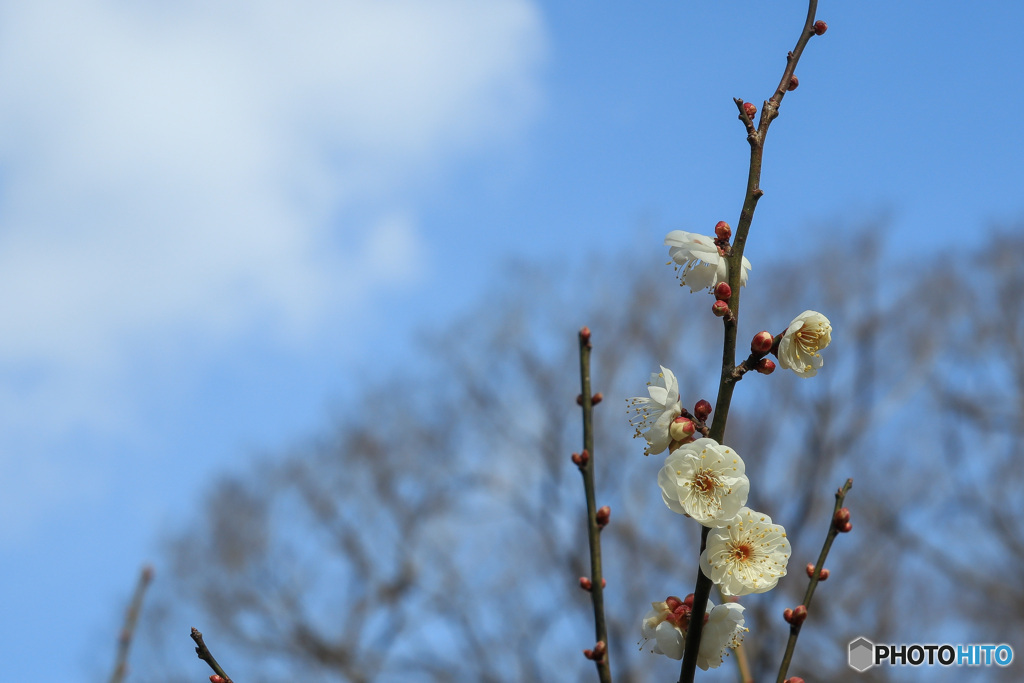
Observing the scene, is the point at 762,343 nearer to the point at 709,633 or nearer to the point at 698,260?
the point at 698,260

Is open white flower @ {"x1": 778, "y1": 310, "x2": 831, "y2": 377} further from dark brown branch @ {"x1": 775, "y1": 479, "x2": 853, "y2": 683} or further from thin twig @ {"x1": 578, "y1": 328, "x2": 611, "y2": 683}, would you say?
thin twig @ {"x1": 578, "y1": 328, "x2": 611, "y2": 683}

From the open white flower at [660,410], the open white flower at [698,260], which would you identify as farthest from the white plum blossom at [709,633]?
the open white flower at [698,260]

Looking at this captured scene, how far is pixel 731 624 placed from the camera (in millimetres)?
1069

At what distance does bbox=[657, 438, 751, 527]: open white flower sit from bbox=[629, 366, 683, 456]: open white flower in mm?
54

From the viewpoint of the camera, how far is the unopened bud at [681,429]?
3.38 feet

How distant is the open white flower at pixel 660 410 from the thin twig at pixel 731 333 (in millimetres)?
76

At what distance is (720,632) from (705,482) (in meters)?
0.24

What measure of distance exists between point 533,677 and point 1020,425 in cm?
654

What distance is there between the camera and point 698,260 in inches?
42.7

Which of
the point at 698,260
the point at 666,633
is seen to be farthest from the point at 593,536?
the point at 698,260

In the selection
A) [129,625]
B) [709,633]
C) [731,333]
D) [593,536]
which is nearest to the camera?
[731,333]

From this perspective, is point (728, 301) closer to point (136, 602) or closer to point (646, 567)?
point (136, 602)

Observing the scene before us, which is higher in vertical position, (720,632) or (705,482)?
(705,482)

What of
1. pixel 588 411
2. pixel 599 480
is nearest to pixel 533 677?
pixel 599 480
